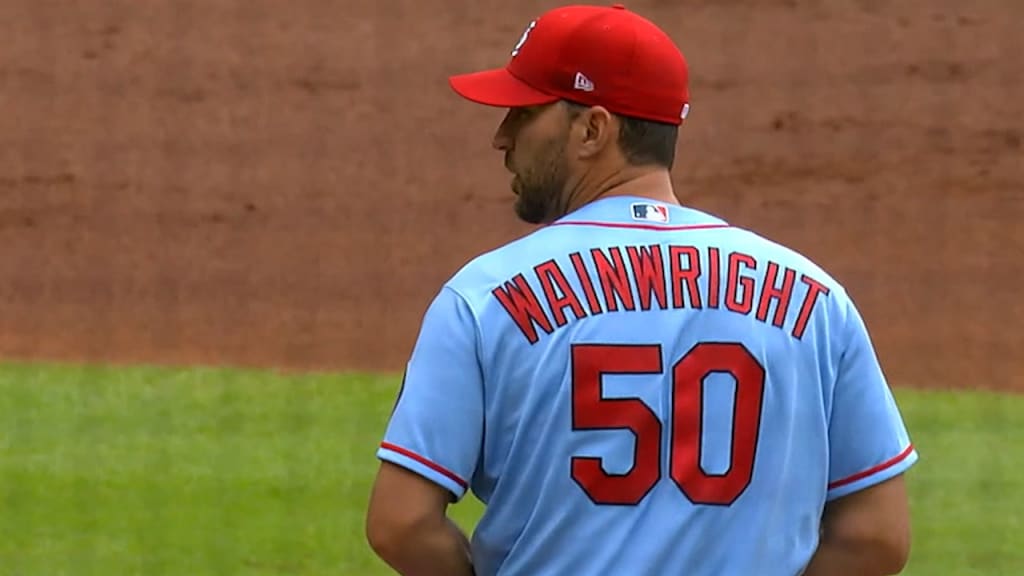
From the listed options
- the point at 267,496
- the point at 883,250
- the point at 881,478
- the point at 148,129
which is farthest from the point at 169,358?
the point at 881,478

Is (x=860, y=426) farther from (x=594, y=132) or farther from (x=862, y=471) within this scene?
(x=594, y=132)

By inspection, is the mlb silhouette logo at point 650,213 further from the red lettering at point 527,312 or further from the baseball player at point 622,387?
the red lettering at point 527,312

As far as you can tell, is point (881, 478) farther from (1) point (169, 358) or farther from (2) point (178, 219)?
(2) point (178, 219)

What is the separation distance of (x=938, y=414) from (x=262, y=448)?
11.8ft

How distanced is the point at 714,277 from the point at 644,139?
214 mm

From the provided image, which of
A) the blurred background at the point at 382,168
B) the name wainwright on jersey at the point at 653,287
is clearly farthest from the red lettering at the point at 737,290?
the blurred background at the point at 382,168

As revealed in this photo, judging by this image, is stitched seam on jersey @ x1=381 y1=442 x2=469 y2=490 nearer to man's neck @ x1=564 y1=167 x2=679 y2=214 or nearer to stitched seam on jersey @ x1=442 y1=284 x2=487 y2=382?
stitched seam on jersey @ x1=442 y1=284 x2=487 y2=382

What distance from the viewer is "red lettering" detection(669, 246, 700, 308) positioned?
1858mm

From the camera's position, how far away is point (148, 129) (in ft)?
41.8

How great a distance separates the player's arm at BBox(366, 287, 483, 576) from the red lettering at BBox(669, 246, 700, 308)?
236 mm

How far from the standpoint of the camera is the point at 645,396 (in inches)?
71.9

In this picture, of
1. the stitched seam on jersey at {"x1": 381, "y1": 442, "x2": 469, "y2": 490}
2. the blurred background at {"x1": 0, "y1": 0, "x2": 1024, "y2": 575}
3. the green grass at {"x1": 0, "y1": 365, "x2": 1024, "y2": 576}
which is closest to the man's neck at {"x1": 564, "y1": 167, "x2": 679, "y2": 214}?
the stitched seam on jersey at {"x1": 381, "y1": 442, "x2": 469, "y2": 490}

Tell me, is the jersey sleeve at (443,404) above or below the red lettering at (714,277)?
below

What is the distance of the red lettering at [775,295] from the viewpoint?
1874 mm
